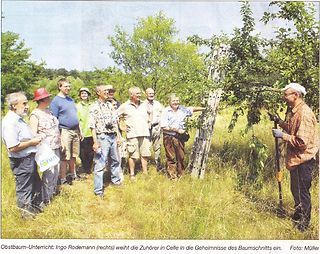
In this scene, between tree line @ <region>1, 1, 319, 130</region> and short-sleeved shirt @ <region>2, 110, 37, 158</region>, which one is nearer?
short-sleeved shirt @ <region>2, 110, 37, 158</region>

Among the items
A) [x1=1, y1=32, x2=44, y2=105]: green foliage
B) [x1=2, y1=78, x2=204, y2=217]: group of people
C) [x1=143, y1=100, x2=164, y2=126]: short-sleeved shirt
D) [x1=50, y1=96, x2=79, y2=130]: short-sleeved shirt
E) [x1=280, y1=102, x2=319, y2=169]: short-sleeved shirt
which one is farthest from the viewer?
[x1=143, y1=100, x2=164, y2=126]: short-sleeved shirt

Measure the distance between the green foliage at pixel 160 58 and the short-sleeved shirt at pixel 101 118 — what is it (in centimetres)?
53

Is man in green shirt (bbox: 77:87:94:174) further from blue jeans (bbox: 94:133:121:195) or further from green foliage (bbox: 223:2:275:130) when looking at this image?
green foliage (bbox: 223:2:275:130)

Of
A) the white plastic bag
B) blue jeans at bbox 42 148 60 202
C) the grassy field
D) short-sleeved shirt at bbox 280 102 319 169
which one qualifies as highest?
short-sleeved shirt at bbox 280 102 319 169

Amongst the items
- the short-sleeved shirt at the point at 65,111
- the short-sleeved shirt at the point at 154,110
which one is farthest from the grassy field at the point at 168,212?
the short-sleeved shirt at the point at 154,110

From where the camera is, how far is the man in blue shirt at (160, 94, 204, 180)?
5.02 metres

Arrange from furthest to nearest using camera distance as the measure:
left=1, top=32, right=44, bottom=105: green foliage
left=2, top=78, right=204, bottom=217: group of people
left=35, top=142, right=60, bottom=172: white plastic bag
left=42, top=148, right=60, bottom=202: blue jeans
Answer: left=1, top=32, right=44, bottom=105: green foliage, left=42, top=148, right=60, bottom=202: blue jeans, left=35, top=142, right=60, bottom=172: white plastic bag, left=2, top=78, right=204, bottom=217: group of people

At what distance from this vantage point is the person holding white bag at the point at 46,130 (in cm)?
424

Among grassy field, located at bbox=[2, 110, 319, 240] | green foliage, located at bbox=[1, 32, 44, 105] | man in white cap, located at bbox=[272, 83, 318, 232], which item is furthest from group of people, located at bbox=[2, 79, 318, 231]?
green foliage, located at bbox=[1, 32, 44, 105]

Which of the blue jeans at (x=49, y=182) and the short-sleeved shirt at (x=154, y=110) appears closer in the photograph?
the blue jeans at (x=49, y=182)

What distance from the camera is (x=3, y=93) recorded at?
4.50m

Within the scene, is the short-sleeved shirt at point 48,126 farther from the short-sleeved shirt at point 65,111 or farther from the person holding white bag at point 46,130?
the short-sleeved shirt at point 65,111

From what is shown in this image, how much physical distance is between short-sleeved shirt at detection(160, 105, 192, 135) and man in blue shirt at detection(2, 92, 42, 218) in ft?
5.25

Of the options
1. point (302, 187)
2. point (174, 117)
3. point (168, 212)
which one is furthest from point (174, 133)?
point (302, 187)
